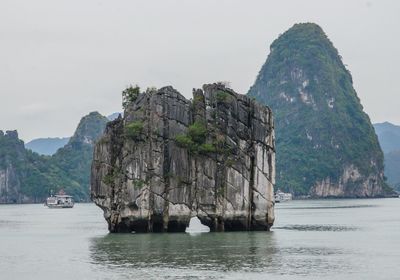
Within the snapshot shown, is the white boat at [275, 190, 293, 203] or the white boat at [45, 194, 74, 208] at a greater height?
the white boat at [275, 190, 293, 203]

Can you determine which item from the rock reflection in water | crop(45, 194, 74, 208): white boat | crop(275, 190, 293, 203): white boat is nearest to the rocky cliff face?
the rock reflection in water

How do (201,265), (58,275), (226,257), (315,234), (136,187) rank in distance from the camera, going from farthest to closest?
(315,234) < (136,187) < (226,257) < (201,265) < (58,275)

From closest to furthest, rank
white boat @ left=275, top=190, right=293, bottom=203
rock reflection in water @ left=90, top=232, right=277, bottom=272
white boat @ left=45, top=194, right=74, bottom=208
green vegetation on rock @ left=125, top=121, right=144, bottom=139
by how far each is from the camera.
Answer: rock reflection in water @ left=90, top=232, right=277, bottom=272 → green vegetation on rock @ left=125, top=121, right=144, bottom=139 → white boat @ left=45, top=194, right=74, bottom=208 → white boat @ left=275, top=190, right=293, bottom=203

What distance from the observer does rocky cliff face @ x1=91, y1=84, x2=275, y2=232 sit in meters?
53.5

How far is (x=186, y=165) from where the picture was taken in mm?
54188

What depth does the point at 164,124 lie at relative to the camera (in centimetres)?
5456

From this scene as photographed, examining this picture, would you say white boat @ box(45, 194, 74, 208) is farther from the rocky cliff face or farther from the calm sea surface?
the rocky cliff face

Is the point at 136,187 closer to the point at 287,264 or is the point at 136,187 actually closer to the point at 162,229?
the point at 162,229

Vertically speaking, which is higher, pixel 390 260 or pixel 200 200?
pixel 200 200

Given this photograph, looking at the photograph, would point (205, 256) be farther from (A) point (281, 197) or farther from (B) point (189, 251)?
(A) point (281, 197)

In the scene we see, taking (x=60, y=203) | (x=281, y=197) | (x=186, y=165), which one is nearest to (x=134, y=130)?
(x=186, y=165)

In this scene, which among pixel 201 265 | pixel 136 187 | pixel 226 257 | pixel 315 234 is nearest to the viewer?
pixel 201 265

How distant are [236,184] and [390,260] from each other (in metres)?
17.1

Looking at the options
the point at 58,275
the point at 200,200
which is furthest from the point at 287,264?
the point at 200,200
